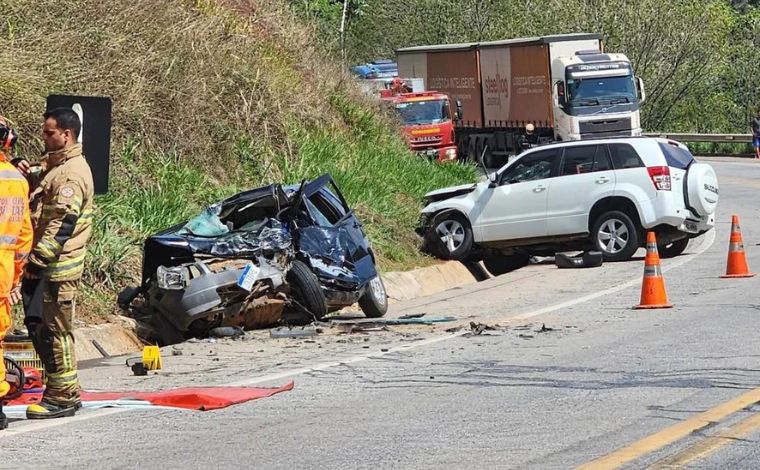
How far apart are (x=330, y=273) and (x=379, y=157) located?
1068 cm

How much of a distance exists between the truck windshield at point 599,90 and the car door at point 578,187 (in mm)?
19138

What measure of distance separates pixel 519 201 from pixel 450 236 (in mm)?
1229

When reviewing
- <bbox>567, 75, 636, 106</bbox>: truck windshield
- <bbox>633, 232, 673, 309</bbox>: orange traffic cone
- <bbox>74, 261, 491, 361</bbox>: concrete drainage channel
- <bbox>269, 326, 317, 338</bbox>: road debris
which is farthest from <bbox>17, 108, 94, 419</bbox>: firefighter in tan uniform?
<bbox>567, 75, 636, 106</bbox>: truck windshield

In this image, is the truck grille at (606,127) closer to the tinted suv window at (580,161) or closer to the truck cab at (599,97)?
the truck cab at (599,97)

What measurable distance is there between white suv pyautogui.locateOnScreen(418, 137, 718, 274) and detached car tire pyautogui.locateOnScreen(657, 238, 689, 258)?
51 mm

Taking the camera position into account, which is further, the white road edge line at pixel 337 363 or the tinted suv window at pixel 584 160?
the tinted suv window at pixel 584 160

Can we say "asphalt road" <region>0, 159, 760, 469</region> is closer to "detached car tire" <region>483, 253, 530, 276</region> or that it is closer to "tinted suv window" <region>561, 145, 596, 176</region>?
"tinted suv window" <region>561, 145, 596, 176</region>

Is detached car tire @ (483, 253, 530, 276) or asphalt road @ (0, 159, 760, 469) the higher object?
asphalt road @ (0, 159, 760, 469)

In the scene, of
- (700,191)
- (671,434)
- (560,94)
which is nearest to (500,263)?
(700,191)

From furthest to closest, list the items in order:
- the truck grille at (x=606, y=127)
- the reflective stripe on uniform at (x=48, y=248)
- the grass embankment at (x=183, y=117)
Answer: the truck grille at (x=606, y=127) → the grass embankment at (x=183, y=117) → the reflective stripe on uniform at (x=48, y=248)

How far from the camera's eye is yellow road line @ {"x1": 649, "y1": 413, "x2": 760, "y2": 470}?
6.47 m

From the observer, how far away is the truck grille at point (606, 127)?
38.2 metres

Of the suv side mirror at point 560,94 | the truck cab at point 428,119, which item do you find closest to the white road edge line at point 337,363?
the truck cab at point 428,119

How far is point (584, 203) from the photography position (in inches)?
774
